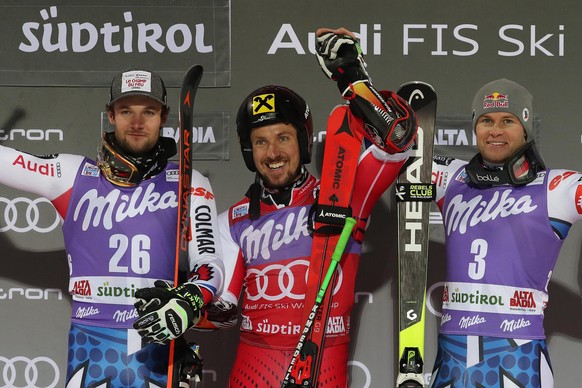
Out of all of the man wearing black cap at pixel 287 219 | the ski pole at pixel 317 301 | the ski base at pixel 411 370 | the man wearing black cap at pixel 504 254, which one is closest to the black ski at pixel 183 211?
the man wearing black cap at pixel 287 219

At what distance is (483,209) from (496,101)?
42 cm

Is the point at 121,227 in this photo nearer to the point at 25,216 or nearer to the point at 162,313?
the point at 162,313

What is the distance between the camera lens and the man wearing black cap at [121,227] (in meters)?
3.68

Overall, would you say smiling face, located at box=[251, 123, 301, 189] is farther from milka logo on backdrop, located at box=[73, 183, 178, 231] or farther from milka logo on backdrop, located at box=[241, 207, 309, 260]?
milka logo on backdrop, located at box=[73, 183, 178, 231]

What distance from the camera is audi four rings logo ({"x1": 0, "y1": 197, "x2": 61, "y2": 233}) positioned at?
15.3 ft

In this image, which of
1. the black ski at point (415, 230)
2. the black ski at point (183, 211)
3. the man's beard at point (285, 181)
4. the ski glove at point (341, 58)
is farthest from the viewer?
the man's beard at point (285, 181)

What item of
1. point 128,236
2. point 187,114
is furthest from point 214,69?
point 128,236

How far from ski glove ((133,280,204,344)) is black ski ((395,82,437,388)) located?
2.95ft

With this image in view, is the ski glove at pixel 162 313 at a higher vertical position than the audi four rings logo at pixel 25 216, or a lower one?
lower

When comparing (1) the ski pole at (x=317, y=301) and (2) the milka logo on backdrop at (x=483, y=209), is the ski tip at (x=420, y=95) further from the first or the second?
(1) the ski pole at (x=317, y=301)

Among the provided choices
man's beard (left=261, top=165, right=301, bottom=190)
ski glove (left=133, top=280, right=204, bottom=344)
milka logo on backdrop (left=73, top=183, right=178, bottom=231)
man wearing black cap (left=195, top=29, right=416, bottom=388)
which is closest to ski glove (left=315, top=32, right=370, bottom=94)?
man wearing black cap (left=195, top=29, right=416, bottom=388)

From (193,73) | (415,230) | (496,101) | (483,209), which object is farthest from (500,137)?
(193,73)

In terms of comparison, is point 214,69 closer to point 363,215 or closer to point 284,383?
point 363,215

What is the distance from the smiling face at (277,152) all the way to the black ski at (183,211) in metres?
0.30
